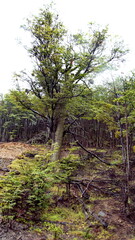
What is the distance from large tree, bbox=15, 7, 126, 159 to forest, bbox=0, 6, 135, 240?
5 centimetres

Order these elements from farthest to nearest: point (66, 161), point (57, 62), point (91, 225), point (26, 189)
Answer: point (57, 62) < point (66, 161) < point (91, 225) < point (26, 189)

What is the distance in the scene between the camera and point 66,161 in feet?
19.5

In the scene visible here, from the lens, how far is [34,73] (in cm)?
871

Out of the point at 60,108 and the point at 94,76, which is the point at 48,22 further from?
the point at 60,108

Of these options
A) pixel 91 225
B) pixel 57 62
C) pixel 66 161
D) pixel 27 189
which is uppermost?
pixel 57 62

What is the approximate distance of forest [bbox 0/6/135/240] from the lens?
161 inches

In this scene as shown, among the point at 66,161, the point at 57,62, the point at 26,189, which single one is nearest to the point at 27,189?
the point at 26,189

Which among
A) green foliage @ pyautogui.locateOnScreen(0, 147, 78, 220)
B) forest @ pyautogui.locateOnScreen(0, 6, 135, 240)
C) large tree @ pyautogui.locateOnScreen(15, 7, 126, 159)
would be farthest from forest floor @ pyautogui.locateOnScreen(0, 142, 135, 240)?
large tree @ pyautogui.locateOnScreen(15, 7, 126, 159)

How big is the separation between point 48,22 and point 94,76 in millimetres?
4301

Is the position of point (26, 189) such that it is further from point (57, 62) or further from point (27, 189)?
point (57, 62)

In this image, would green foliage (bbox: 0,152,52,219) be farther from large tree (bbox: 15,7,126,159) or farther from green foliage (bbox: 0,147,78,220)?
large tree (bbox: 15,7,126,159)

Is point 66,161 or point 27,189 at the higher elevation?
point 66,161

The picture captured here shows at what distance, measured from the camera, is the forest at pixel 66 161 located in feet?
13.4

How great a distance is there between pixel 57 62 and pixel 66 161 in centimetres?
519
